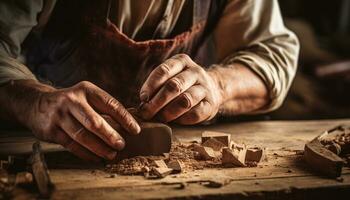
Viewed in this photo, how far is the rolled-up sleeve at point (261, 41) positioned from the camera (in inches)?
105

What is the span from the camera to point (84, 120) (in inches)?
69.1

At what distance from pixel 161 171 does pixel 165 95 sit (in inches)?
11.8

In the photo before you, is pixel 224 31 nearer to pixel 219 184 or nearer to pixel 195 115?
pixel 195 115

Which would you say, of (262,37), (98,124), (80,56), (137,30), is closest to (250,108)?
(262,37)

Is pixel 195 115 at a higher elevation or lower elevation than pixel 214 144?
higher

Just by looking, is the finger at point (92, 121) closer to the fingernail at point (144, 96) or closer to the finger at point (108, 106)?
the finger at point (108, 106)

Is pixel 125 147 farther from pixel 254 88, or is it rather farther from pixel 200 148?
pixel 254 88

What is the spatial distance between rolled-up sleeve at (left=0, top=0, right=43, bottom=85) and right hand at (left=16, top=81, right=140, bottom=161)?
361 millimetres

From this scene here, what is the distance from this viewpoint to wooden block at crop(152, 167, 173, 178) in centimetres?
175

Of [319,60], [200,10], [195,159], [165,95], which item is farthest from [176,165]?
[319,60]

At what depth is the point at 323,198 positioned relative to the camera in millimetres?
1724

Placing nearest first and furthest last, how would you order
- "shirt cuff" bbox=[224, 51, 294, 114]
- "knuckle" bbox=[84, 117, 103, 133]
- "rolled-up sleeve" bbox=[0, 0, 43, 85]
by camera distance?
"knuckle" bbox=[84, 117, 103, 133]
"rolled-up sleeve" bbox=[0, 0, 43, 85]
"shirt cuff" bbox=[224, 51, 294, 114]

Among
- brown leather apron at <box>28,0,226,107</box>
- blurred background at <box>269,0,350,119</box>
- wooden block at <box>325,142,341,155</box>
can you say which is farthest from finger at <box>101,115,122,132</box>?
blurred background at <box>269,0,350,119</box>

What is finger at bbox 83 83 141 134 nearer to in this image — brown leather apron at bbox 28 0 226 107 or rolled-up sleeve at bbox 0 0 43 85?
rolled-up sleeve at bbox 0 0 43 85
